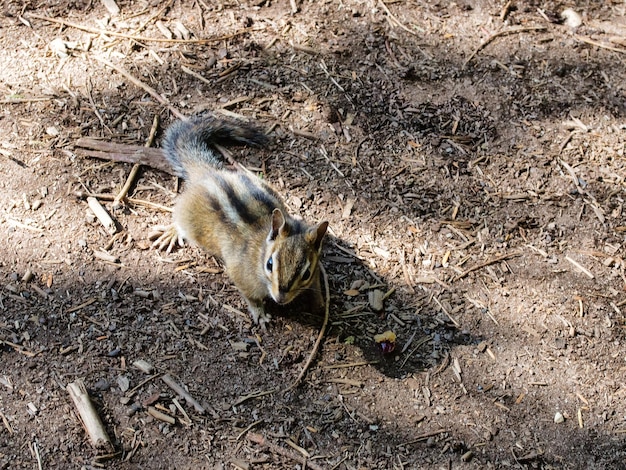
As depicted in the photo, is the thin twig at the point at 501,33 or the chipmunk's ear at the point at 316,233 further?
the thin twig at the point at 501,33

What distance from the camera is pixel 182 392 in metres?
3.89

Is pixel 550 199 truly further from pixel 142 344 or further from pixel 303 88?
pixel 142 344

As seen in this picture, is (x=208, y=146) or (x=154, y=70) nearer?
(x=208, y=146)

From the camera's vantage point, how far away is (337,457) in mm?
3787

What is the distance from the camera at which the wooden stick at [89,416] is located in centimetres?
360

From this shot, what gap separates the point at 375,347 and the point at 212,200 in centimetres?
141

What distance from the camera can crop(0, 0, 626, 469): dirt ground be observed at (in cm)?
388

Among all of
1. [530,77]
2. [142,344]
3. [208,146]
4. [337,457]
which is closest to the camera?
[337,457]

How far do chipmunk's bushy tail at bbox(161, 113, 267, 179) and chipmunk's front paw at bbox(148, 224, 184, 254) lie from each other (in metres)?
A: 0.42

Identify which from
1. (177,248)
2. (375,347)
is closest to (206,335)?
(177,248)

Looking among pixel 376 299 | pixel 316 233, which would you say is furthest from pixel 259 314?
pixel 376 299

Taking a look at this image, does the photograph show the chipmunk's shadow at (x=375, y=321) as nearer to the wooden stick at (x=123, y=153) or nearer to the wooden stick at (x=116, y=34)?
the wooden stick at (x=123, y=153)

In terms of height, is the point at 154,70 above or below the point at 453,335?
above

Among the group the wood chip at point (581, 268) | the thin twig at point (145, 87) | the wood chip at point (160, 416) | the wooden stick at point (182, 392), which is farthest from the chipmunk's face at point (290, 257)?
the wood chip at point (581, 268)
